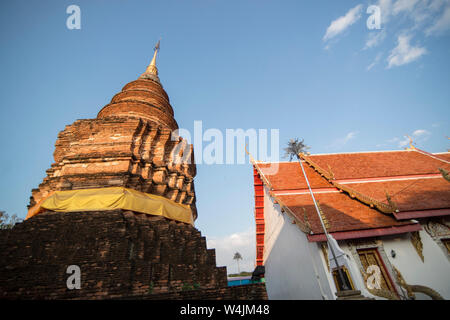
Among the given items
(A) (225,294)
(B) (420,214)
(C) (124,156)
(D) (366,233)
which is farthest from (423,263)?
(C) (124,156)

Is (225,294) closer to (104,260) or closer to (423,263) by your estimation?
(104,260)

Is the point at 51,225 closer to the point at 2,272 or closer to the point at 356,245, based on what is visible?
the point at 2,272

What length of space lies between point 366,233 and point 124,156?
8.62m

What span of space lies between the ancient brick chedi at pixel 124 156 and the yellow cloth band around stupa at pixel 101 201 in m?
0.36

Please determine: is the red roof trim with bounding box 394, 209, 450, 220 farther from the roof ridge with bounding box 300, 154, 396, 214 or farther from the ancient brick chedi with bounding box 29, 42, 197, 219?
the ancient brick chedi with bounding box 29, 42, 197, 219

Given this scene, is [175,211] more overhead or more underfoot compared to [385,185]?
more underfoot

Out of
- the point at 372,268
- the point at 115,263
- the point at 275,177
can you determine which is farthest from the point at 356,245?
the point at 115,263

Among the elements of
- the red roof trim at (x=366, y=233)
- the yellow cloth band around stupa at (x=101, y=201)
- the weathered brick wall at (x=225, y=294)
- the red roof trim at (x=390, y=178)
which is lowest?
the weathered brick wall at (x=225, y=294)

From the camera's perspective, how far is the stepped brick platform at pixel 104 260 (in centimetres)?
425

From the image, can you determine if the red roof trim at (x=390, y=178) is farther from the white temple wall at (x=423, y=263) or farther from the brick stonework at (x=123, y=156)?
the brick stonework at (x=123, y=156)

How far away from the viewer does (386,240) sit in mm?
7301

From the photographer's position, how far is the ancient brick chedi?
22.5 feet

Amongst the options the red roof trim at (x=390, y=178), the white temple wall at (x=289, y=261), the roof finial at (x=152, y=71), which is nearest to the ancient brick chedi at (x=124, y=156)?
the roof finial at (x=152, y=71)

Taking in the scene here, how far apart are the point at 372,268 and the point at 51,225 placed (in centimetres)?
967
